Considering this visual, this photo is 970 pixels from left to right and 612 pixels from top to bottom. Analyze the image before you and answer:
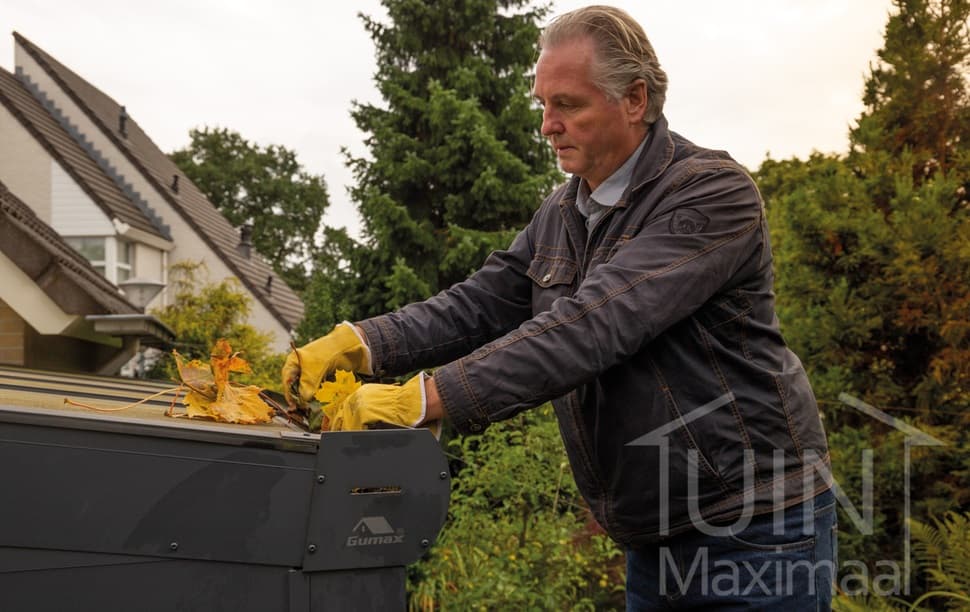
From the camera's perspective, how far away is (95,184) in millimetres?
18875

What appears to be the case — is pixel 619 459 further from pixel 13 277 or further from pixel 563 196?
pixel 13 277

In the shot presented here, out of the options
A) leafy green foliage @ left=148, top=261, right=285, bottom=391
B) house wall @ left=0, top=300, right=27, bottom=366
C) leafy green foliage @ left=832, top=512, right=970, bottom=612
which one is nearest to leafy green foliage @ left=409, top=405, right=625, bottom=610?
leafy green foliage @ left=832, top=512, right=970, bottom=612

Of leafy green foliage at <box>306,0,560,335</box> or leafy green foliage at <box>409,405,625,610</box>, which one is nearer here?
leafy green foliage at <box>409,405,625,610</box>

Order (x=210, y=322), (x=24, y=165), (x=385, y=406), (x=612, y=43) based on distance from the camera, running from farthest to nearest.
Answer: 1. (x=24, y=165)
2. (x=210, y=322)
3. (x=612, y=43)
4. (x=385, y=406)

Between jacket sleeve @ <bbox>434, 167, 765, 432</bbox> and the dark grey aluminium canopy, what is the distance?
0.79 ft

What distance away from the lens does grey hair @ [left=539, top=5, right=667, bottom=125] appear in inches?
81.6

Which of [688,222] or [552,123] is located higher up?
[552,123]

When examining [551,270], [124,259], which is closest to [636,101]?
[551,270]

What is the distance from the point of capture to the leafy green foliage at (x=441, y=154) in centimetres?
1086

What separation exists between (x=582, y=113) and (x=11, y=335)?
602cm

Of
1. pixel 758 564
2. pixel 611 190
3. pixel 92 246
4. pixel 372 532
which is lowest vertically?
pixel 758 564

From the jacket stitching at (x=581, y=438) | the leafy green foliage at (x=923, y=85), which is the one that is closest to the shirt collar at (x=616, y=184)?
the jacket stitching at (x=581, y=438)

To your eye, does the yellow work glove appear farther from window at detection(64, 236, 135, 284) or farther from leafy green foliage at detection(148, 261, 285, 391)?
window at detection(64, 236, 135, 284)

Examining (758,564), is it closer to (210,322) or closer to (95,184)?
(210,322)
